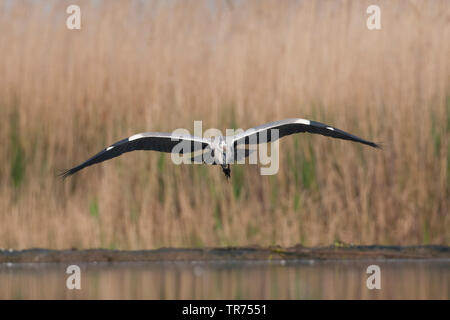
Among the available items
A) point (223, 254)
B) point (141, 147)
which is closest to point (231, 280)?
point (223, 254)

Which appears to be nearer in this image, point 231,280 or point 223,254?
point 231,280

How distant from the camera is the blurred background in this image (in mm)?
7176

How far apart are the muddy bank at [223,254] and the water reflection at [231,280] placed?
0.06 meters

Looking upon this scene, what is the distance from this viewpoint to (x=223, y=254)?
21.8ft

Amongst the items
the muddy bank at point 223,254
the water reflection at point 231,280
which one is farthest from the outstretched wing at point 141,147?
the water reflection at point 231,280

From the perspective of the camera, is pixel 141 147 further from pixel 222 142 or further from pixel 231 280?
pixel 231 280

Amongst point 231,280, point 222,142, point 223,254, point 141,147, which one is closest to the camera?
point 231,280

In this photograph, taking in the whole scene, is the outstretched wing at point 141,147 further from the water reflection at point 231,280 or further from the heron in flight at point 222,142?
the water reflection at point 231,280

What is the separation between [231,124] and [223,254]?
4.69 feet

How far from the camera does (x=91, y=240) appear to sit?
7.09 m

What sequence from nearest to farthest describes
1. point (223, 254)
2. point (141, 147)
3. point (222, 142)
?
point (222, 142)
point (223, 254)
point (141, 147)

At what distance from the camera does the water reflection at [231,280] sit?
18.2 feet

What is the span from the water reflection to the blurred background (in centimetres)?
57
